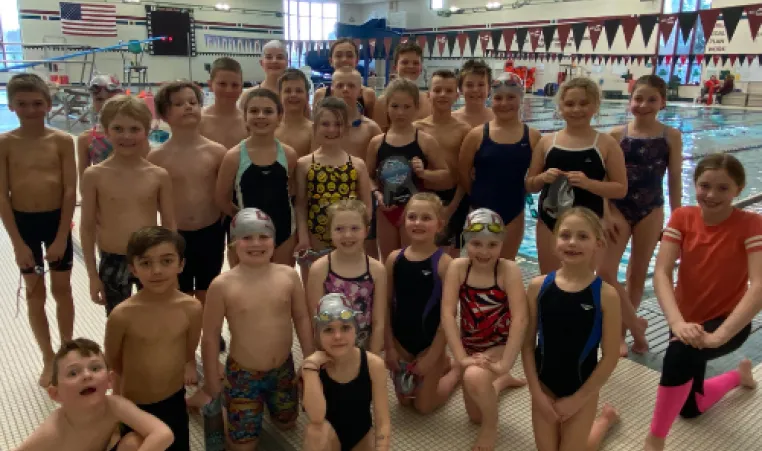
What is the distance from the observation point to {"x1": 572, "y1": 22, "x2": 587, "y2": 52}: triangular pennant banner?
68.3 ft

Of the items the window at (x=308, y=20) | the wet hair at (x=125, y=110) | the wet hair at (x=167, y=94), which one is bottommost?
the wet hair at (x=125, y=110)

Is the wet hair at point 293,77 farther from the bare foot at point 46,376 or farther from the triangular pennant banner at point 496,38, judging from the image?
the triangular pennant banner at point 496,38

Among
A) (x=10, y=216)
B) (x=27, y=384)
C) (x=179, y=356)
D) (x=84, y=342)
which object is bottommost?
(x=27, y=384)

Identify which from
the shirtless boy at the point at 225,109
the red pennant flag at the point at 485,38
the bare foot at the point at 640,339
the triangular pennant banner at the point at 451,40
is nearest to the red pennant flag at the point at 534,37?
the red pennant flag at the point at 485,38

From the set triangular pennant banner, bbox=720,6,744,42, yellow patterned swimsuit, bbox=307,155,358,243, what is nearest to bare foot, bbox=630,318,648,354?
yellow patterned swimsuit, bbox=307,155,358,243

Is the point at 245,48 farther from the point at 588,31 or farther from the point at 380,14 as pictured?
the point at 588,31

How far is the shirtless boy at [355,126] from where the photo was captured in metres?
3.38

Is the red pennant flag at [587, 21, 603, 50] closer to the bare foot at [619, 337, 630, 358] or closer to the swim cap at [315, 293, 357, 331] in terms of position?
the bare foot at [619, 337, 630, 358]

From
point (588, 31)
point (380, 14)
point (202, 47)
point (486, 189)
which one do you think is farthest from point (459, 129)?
point (380, 14)

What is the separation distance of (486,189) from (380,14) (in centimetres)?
2912

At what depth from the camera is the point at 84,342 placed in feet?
5.69

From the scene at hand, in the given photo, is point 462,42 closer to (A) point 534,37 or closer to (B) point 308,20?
(A) point 534,37

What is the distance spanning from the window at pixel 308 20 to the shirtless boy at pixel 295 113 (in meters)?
25.9

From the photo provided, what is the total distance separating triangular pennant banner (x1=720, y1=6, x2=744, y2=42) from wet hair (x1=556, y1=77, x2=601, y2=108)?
18.2m
